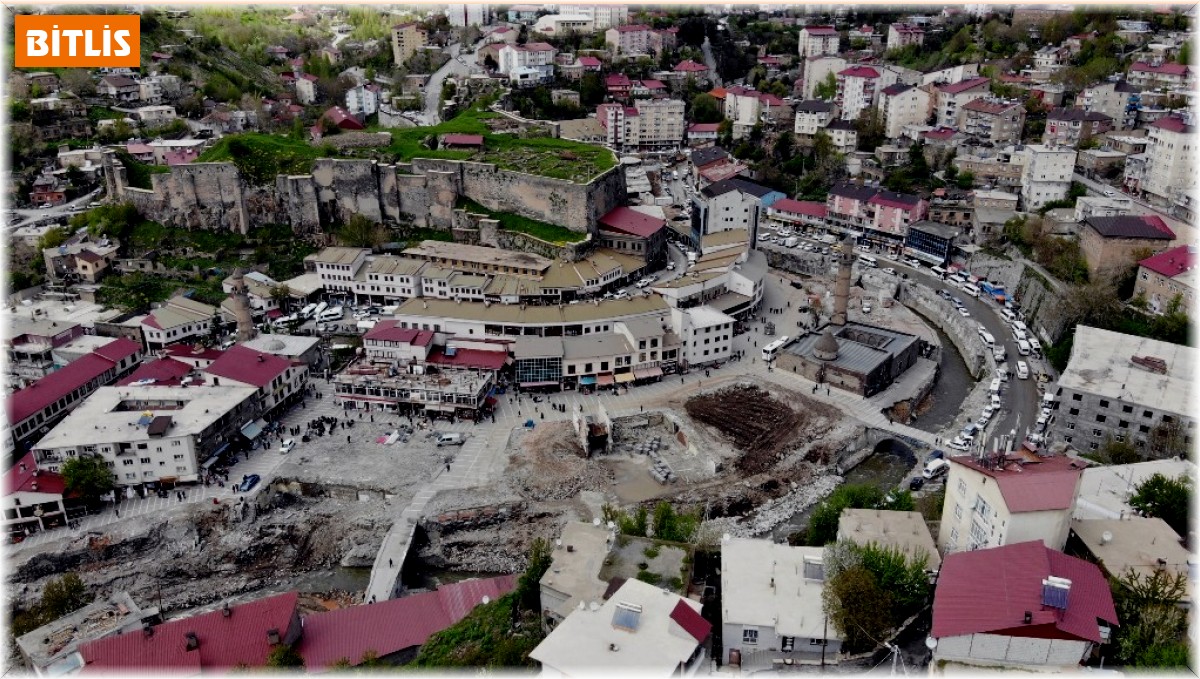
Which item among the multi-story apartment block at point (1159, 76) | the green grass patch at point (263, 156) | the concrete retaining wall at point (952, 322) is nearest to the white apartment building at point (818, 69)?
the multi-story apartment block at point (1159, 76)

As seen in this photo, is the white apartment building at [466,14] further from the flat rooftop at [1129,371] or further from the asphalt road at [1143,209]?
the flat rooftop at [1129,371]

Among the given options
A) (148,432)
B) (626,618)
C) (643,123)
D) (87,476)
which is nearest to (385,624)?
A: (626,618)

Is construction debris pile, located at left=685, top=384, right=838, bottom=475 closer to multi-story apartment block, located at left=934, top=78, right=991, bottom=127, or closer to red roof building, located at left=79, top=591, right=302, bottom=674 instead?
red roof building, located at left=79, top=591, right=302, bottom=674

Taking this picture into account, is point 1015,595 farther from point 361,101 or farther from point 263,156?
point 361,101

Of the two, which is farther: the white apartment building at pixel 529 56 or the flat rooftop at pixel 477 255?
the white apartment building at pixel 529 56

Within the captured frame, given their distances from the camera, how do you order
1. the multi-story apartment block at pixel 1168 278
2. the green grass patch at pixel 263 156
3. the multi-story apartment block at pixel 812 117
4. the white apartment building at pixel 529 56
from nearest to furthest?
1. the multi-story apartment block at pixel 1168 278
2. the green grass patch at pixel 263 156
3. the multi-story apartment block at pixel 812 117
4. the white apartment building at pixel 529 56

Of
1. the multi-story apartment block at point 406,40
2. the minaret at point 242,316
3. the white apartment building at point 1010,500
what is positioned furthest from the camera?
the multi-story apartment block at point 406,40

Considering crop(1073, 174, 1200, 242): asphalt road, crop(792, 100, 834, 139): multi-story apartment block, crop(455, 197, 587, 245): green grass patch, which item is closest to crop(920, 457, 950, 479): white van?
crop(1073, 174, 1200, 242): asphalt road
